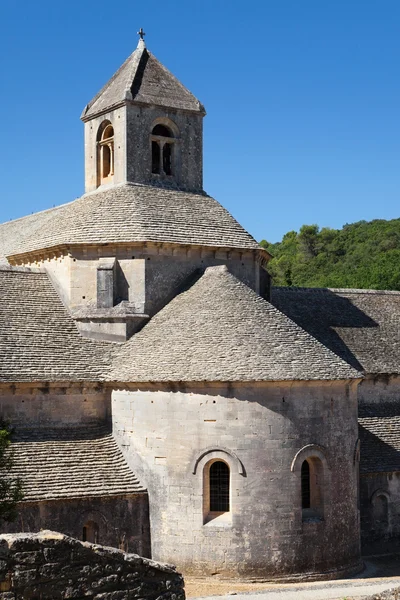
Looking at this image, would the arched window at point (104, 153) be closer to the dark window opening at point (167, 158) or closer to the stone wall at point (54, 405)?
the dark window opening at point (167, 158)

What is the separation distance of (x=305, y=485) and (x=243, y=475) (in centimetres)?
224

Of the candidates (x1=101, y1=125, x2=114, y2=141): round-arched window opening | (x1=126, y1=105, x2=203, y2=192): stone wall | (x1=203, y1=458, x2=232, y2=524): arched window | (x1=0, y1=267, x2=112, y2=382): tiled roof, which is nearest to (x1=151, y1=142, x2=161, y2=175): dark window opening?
(x1=126, y1=105, x2=203, y2=192): stone wall

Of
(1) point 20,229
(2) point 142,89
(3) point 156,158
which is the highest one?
(2) point 142,89

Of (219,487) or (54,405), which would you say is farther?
(54,405)

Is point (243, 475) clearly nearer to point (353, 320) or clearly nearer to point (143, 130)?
point (353, 320)

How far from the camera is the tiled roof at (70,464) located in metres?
22.4

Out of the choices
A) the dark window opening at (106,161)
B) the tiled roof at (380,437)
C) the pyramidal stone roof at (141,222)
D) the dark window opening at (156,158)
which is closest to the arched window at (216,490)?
the tiled roof at (380,437)

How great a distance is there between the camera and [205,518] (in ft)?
75.7

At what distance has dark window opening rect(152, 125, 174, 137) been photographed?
3091 centimetres

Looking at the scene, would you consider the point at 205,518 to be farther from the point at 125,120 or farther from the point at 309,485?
the point at 125,120

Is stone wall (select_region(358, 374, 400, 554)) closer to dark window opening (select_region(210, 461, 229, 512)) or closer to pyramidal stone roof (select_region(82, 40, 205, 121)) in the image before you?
dark window opening (select_region(210, 461, 229, 512))

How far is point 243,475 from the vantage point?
900 inches

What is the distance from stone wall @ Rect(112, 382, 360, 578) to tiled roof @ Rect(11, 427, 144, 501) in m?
0.79

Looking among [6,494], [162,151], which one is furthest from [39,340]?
[162,151]
